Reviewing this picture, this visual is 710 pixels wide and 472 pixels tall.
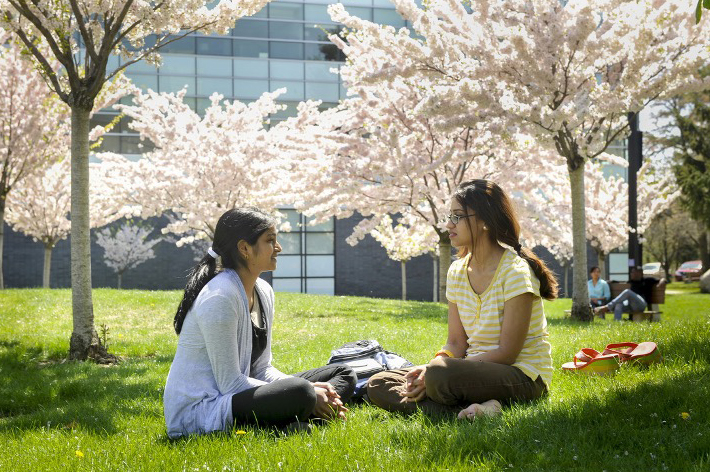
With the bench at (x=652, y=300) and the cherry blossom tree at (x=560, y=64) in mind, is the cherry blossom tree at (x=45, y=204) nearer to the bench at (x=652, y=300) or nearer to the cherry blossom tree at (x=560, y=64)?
the cherry blossom tree at (x=560, y=64)

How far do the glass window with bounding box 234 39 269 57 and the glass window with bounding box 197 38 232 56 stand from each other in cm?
39

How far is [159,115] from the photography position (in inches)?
843

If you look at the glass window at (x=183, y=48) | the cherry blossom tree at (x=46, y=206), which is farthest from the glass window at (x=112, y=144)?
the cherry blossom tree at (x=46, y=206)

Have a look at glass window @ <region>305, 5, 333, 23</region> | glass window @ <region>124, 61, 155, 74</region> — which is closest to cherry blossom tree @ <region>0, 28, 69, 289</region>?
glass window @ <region>124, 61, 155, 74</region>

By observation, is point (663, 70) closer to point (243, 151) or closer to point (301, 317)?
point (301, 317)

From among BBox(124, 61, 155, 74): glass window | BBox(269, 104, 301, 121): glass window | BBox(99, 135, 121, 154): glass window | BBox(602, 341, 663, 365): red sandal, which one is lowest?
BBox(602, 341, 663, 365): red sandal

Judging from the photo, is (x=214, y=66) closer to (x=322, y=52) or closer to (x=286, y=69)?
(x=286, y=69)

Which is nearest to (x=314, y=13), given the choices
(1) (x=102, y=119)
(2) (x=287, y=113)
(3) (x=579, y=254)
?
(2) (x=287, y=113)

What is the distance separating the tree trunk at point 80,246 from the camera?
27.7 feet

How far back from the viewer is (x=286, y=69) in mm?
A: 35781

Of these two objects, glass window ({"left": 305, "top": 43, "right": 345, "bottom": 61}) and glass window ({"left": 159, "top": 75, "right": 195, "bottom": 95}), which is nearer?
glass window ({"left": 159, "top": 75, "right": 195, "bottom": 95})

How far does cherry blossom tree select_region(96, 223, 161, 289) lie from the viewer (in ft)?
112

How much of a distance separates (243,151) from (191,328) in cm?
1673

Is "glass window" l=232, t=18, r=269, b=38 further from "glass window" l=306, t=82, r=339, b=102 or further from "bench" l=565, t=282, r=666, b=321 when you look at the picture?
"bench" l=565, t=282, r=666, b=321
